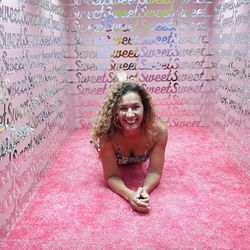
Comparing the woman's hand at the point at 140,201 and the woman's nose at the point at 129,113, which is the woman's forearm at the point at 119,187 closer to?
the woman's hand at the point at 140,201

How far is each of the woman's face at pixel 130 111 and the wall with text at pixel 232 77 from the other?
0.90 meters

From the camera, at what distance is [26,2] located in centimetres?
191

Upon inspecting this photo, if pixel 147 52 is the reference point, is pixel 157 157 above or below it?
below

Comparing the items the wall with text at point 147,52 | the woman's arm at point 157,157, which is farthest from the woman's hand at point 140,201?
the wall with text at point 147,52

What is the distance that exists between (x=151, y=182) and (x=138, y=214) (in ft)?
0.90

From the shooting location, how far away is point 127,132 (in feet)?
6.31

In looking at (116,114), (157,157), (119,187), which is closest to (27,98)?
(116,114)

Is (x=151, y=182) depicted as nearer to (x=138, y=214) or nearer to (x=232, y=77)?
(x=138, y=214)

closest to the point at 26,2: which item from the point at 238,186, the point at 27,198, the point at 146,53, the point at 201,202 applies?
the point at 27,198

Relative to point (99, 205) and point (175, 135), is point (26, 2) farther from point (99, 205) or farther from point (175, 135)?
point (175, 135)

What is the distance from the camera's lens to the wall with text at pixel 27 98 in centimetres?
155

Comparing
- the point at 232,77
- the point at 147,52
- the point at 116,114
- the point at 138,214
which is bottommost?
the point at 138,214

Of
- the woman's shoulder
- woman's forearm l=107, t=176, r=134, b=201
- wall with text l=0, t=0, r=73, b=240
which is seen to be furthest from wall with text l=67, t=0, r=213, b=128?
woman's forearm l=107, t=176, r=134, b=201

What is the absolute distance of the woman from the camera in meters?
1.79
